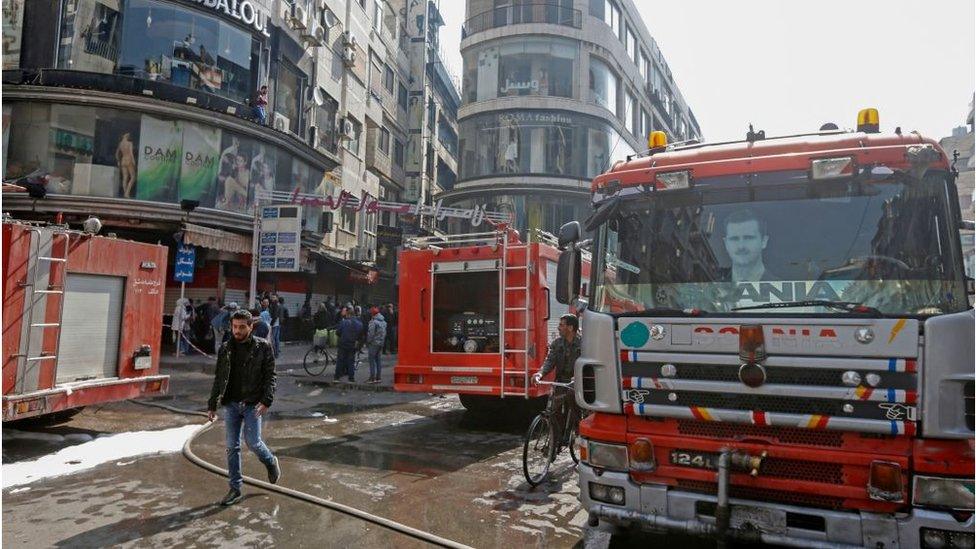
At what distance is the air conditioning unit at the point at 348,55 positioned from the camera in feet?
101

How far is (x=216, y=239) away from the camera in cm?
2119

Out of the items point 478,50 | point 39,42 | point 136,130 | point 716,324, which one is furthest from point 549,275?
point 478,50

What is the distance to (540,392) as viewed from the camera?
9805mm

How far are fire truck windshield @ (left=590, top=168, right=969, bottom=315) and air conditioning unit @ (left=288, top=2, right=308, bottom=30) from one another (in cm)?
2461

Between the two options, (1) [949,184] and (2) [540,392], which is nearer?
(1) [949,184]

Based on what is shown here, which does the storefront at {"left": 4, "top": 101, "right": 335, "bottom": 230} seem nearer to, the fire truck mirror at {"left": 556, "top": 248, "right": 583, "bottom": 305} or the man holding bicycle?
the man holding bicycle

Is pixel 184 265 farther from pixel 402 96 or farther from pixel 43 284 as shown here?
pixel 402 96

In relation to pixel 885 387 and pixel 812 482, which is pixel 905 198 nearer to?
pixel 885 387

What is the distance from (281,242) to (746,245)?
1547 cm

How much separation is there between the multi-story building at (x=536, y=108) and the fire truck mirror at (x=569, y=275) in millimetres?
26125

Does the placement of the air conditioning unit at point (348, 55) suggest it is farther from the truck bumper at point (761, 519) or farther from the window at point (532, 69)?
the truck bumper at point (761, 519)

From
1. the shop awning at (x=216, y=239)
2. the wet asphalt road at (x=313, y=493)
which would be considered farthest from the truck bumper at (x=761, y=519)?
the shop awning at (x=216, y=239)

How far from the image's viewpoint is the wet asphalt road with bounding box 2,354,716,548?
5230 millimetres

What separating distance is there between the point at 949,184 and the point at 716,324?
1.77 metres
